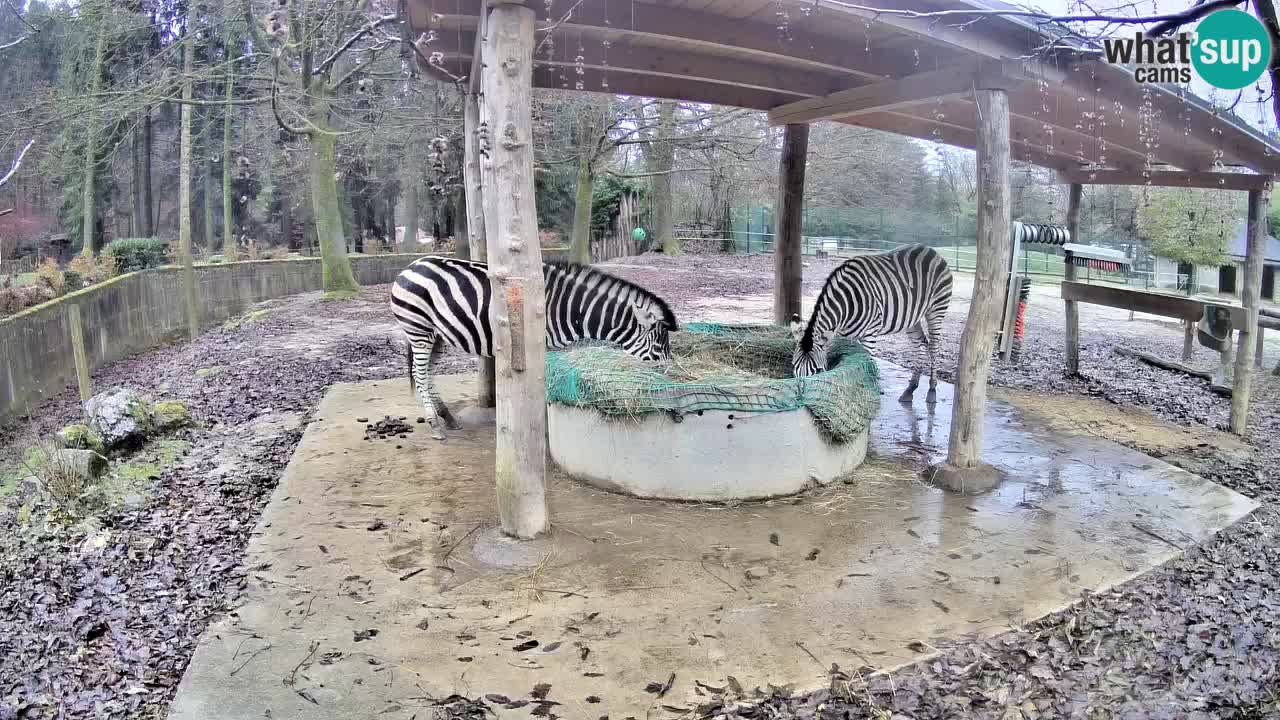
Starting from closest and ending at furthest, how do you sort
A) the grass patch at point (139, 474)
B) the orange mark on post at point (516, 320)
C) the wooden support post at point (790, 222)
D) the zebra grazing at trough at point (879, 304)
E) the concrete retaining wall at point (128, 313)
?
the orange mark on post at point (516, 320)
the grass patch at point (139, 474)
the zebra grazing at trough at point (879, 304)
the wooden support post at point (790, 222)
the concrete retaining wall at point (128, 313)

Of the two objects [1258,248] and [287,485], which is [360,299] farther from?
[1258,248]

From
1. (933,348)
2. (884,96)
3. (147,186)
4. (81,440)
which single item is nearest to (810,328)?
(884,96)

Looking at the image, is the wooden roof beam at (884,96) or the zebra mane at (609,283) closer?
the wooden roof beam at (884,96)

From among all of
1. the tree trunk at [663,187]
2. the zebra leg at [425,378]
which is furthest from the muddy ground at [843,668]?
the tree trunk at [663,187]

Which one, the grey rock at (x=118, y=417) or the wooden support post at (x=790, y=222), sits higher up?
the wooden support post at (x=790, y=222)

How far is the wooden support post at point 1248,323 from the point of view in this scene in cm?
746

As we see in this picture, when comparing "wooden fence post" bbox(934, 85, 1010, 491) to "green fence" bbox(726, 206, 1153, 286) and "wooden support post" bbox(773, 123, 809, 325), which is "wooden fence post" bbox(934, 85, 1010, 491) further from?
"green fence" bbox(726, 206, 1153, 286)

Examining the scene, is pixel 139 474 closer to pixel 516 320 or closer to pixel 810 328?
pixel 516 320

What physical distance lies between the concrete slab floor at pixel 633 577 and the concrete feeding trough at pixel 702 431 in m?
0.17

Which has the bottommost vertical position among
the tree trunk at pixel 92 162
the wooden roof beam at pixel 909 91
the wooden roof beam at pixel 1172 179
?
the wooden roof beam at pixel 1172 179

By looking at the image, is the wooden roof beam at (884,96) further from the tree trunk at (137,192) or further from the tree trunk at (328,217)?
the tree trunk at (137,192)

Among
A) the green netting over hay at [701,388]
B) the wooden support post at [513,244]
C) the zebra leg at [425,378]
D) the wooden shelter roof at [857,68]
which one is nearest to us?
the wooden support post at [513,244]

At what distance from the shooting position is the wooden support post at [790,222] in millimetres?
8867

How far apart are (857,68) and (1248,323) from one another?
14.4 ft
